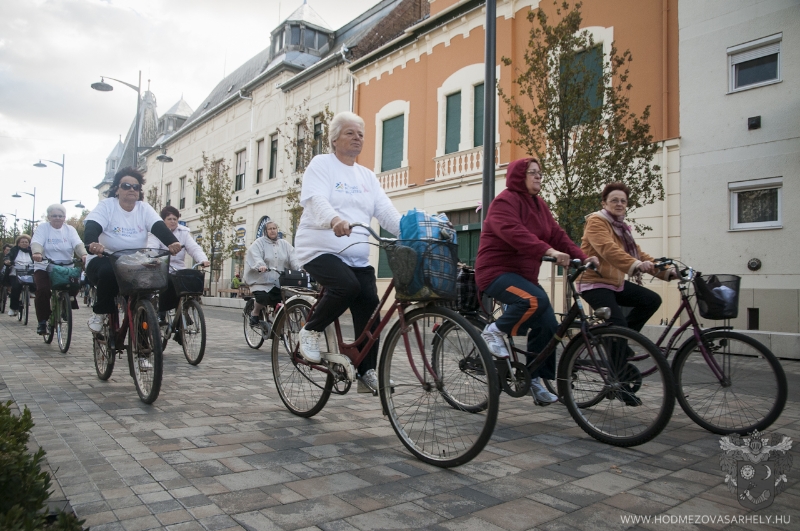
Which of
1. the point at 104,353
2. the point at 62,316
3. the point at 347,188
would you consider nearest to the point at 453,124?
the point at 62,316

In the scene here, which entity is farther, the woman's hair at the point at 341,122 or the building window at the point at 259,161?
the building window at the point at 259,161

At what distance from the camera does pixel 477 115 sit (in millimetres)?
17750

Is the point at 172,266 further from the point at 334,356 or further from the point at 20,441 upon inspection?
the point at 20,441

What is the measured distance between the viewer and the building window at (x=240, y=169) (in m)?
31.4

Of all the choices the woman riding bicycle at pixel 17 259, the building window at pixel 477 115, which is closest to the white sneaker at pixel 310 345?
the woman riding bicycle at pixel 17 259

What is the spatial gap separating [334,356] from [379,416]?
2.81ft

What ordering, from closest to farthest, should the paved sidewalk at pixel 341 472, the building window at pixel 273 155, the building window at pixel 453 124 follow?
the paved sidewalk at pixel 341 472, the building window at pixel 453 124, the building window at pixel 273 155

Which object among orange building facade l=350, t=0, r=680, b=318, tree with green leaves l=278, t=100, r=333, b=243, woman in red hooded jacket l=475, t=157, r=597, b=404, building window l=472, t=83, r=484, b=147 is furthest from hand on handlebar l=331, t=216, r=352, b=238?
tree with green leaves l=278, t=100, r=333, b=243

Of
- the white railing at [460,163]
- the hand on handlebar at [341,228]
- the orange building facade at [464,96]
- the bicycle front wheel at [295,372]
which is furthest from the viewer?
the white railing at [460,163]

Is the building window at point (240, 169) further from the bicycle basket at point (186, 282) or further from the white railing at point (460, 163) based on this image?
the bicycle basket at point (186, 282)

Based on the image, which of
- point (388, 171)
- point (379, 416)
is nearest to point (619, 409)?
point (379, 416)

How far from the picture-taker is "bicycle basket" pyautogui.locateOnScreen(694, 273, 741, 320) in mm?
4023

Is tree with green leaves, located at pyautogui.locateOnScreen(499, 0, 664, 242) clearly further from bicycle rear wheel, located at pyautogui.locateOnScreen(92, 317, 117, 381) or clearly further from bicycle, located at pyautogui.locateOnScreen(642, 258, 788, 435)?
bicycle rear wheel, located at pyautogui.locateOnScreen(92, 317, 117, 381)

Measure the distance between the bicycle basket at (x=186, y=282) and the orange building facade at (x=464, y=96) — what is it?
9090 mm
